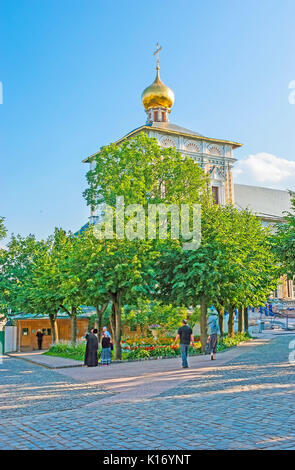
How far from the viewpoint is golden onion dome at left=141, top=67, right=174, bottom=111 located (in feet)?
181

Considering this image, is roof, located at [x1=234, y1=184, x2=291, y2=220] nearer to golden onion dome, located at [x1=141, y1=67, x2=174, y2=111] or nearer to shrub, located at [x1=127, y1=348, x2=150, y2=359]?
golden onion dome, located at [x1=141, y1=67, x2=174, y2=111]

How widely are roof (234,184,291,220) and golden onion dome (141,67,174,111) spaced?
16411 millimetres

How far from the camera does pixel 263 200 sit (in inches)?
2699

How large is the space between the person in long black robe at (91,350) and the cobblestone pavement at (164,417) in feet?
14.1

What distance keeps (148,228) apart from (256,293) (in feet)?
26.1

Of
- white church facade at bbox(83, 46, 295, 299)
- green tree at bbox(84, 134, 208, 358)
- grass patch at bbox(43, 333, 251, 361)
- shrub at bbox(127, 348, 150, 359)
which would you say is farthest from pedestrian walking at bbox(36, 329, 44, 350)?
white church facade at bbox(83, 46, 295, 299)

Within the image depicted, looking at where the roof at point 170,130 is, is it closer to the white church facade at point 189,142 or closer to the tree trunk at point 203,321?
the white church facade at point 189,142

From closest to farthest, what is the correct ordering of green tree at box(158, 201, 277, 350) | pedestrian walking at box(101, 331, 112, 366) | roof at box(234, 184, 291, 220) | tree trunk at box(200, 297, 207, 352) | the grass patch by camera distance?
1. pedestrian walking at box(101, 331, 112, 366)
2. the grass patch
3. green tree at box(158, 201, 277, 350)
4. tree trunk at box(200, 297, 207, 352)
5. roof at box(234, 184, 291, 220)

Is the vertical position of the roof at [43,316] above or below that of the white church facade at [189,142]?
below

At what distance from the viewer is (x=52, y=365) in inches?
740

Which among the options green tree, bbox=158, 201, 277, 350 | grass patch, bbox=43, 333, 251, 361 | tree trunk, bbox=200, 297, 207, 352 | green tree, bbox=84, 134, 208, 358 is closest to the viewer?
green tree, bbox=84, 134, 208, 358

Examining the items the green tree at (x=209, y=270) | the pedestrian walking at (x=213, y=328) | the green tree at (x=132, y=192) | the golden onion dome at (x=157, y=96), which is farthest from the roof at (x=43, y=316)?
the golden onion dome at (x=157, y=96)

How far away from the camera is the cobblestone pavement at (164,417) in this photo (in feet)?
22.7

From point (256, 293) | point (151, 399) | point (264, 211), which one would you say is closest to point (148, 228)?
point (256, 293)
